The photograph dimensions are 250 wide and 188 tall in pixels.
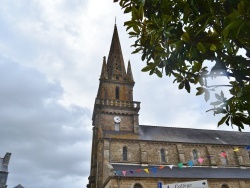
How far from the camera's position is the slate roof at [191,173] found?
22.7m

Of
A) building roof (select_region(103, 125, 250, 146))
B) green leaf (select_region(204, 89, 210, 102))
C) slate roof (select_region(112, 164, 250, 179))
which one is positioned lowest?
green leaf (select_region(204, 89, 210, 102))

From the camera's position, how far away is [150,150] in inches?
1109

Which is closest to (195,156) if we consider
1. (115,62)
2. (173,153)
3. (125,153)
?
(173,153)

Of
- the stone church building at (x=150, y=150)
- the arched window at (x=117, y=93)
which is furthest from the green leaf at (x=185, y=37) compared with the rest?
the arched window at (x=117, y=93)

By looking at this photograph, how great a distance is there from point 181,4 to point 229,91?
1.72 metres

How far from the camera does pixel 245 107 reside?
8.05ft

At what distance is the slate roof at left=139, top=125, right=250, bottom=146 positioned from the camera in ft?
100

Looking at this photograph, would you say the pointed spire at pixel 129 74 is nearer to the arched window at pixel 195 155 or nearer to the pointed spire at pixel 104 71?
the pointed spire at pixel 104 71

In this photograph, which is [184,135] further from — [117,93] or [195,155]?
[117,93]

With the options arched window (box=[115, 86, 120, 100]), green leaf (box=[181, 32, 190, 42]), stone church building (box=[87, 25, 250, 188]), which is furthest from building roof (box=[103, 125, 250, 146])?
green leaf (box=[181, 32, 190, 42])

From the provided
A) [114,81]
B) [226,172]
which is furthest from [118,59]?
[226,172]

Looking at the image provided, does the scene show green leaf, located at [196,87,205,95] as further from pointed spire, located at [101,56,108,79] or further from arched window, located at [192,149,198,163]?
pointed spire, located at [101,56,108,79]

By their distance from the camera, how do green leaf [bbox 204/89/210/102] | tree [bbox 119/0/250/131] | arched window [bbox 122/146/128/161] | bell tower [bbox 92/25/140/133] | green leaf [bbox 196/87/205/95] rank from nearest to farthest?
tree [bbox 119/0/250/131]
green leaf [bbox 204/89/210/102]
green leaf [bbox 196/87/205/95]
arched window [bbox 122/146/128/161]
bell tower [bbox 92/25/140/133]

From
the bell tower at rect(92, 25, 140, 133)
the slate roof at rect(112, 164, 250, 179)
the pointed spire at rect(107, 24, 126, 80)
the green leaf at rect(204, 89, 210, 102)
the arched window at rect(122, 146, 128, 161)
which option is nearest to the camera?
the green leaf at rect(204, 89, 210, 102)
